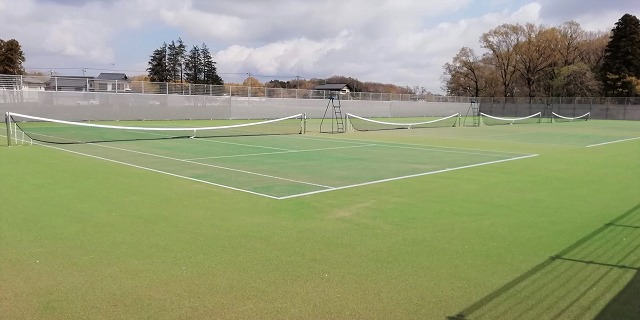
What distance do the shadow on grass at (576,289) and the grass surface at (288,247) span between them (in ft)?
0.10

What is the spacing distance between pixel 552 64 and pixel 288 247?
90706mm

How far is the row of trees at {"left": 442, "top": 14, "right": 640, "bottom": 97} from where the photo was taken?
7938cm

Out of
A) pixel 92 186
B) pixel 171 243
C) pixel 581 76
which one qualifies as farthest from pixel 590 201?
pixel 581 76

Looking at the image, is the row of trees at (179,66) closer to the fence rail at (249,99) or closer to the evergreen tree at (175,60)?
the evergreen tree at (175,60)

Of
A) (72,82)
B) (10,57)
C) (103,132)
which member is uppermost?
(10,57)

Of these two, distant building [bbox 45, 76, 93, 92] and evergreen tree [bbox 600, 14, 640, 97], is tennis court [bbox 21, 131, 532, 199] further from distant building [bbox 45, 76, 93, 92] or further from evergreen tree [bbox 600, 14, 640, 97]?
evergreen tree [bbox 600, 14, 640, 97]

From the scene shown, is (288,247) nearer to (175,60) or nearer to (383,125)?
(383,125)

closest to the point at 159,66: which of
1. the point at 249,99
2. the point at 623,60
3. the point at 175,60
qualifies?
the point at 175,60

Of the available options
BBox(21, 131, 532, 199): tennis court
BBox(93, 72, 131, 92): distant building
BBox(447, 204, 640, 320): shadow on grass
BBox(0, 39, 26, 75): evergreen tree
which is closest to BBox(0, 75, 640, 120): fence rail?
BBox(93, 72, 131, 92): distant building

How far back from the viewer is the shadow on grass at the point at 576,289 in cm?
435

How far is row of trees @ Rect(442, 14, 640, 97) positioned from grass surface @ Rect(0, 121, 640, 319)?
7759 centimetres

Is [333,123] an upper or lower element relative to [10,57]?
A: lower

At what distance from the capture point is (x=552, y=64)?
86500mm

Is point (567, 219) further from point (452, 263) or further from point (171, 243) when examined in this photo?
point (171, 243)
